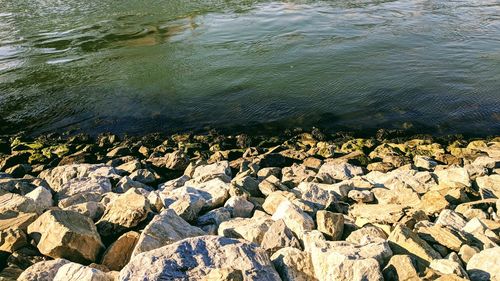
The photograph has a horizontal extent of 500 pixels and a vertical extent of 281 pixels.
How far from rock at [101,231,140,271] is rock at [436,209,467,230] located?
13.1 ft

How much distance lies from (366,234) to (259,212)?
167 centimetres

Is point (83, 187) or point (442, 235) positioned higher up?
point (442, 235)

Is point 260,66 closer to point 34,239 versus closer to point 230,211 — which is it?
point 230,211

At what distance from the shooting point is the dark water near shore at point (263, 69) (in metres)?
11.8

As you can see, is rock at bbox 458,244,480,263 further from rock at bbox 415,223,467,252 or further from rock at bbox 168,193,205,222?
rock at bbox 168,193,205,222

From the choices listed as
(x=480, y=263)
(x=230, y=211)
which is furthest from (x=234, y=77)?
(x=480, y=263)

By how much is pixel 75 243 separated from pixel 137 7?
25179mm

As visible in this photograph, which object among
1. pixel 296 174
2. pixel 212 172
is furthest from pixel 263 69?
pixel 212 172

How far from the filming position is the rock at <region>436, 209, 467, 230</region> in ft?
17.5

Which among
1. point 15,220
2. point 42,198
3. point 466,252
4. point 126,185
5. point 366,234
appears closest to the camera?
point 466,252


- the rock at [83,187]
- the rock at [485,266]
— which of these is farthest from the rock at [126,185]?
the rock at [485,266]

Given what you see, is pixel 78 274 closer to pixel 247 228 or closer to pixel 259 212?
pixel 247 228

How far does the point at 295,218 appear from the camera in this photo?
5.18m

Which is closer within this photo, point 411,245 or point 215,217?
point 411,245
